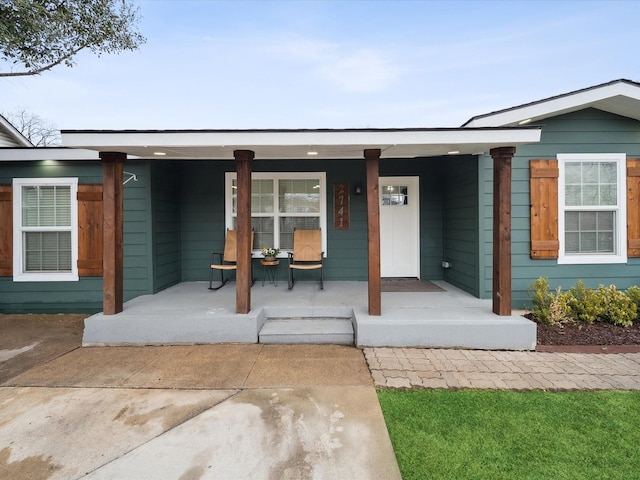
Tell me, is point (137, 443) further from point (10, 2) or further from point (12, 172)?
point (10, 2)

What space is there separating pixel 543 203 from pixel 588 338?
5.94ft

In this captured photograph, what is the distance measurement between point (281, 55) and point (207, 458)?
48.2ft

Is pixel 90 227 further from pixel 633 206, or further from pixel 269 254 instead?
pixel 633 206

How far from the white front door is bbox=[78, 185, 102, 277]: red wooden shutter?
4493 millimetres

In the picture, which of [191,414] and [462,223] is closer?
[191,414]

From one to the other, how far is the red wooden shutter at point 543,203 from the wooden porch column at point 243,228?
12.5 feet

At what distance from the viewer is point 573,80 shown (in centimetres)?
1298

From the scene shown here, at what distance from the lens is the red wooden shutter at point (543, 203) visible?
15.1 feet

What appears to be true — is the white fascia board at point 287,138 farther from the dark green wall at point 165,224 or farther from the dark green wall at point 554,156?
the dark green wall at point 165,224

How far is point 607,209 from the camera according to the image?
→ 4688 mm

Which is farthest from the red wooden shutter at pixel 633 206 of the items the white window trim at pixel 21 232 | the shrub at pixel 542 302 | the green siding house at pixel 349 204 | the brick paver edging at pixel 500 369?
the white window trim at pixel 21 232

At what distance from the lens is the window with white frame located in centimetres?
590

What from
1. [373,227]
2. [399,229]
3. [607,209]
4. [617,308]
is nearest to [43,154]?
[373,227]

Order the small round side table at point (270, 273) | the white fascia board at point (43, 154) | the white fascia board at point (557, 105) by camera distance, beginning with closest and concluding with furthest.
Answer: the white fascia board at point (557, 105), the white fascia board at point (43, 154), the small round side table at point (270, 273)
